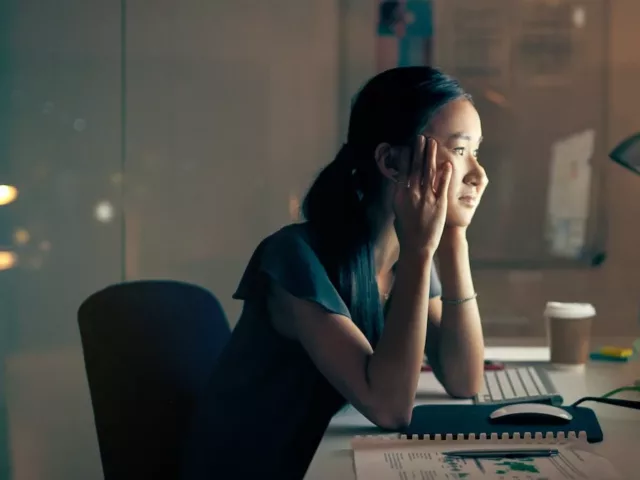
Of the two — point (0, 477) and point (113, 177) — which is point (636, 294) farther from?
point (0, 477)

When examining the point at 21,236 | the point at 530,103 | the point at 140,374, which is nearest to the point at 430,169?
the point at 140,374

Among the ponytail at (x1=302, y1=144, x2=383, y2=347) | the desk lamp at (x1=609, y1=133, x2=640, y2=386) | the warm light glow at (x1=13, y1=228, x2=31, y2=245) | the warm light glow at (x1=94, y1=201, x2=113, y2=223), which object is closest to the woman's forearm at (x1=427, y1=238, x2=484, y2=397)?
the ponytail at (x1=302, y1=144, x2=383, y2=347)

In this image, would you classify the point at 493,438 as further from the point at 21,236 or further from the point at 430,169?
the point at 21,236

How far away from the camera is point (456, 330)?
1.34 m

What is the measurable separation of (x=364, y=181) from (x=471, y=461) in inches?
22.9

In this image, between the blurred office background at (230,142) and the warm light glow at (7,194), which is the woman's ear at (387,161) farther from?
the warm light glow at (7,194)

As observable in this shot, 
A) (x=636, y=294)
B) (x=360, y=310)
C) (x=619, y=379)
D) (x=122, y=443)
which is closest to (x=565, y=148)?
(x=636, y=294)

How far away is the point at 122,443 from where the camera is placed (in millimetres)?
1201

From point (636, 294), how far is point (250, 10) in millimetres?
1337

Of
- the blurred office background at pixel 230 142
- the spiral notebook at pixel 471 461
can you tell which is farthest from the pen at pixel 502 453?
the blurred office background at pixel 230 142

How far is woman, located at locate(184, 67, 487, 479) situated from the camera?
1.09 meters

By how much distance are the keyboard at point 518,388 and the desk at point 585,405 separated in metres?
0.04

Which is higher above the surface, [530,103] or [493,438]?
[530,103]

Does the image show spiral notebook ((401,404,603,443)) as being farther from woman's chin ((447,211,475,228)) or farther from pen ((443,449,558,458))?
woman's chin ((447,211,475,228))
